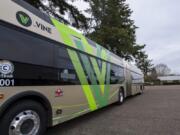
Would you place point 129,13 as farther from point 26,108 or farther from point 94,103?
point 26,108

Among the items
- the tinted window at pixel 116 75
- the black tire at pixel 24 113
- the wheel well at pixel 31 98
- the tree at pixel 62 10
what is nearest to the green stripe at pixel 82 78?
the wheel well at pixel 31 98

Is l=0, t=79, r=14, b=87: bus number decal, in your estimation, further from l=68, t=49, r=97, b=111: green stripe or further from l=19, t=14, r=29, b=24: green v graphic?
l=68, t=49, r=97, b=111: green stripe

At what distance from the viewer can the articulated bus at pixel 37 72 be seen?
397 centimetres

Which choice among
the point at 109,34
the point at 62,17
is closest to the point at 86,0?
the point at 62,17

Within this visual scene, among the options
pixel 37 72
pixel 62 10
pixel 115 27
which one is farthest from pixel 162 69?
pixel 37 72

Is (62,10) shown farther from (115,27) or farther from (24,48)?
(115,27)

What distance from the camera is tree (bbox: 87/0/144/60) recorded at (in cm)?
3020

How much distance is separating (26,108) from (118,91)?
779 centimetres

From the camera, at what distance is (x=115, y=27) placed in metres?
31.6

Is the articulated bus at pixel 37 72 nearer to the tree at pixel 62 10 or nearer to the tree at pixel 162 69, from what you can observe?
the tree at pixel 62 10

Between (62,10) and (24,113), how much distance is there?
9.34 meters

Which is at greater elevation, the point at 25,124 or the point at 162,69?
the point at 162,69

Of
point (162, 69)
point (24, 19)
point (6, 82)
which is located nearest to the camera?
point (6, 82)

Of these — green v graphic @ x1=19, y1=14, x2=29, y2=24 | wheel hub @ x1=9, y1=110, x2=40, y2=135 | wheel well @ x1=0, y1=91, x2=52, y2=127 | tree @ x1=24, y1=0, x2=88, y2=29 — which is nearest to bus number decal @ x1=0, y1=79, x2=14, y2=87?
wheel well @ x1=0, y1=91, x2=52, y2=127
